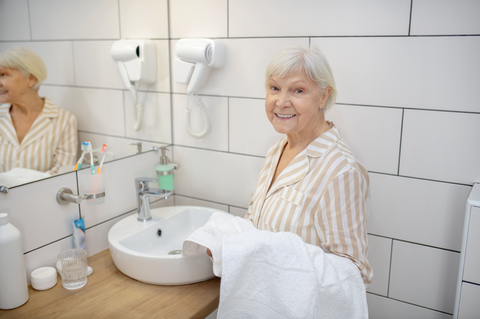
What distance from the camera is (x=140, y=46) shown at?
1725 mm

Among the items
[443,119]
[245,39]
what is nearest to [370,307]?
[443,119]

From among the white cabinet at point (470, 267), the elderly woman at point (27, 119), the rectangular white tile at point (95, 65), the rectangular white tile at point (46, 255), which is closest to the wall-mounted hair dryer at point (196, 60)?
the rectangular white tile at point (95, 65)

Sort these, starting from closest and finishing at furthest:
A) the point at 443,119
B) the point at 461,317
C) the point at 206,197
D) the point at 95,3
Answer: the point at 461,317 → the point at 443,119 → the point at 95,3 → the point at 206,197

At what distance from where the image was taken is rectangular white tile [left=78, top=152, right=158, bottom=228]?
1.54 metres

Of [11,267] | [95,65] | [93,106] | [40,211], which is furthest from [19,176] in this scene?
[95,65]

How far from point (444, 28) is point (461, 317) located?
0.90m

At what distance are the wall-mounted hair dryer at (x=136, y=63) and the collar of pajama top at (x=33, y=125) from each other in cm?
37

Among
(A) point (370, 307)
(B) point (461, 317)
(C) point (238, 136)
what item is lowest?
(A) point (370, 307)

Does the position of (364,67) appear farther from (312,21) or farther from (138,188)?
(138,188)

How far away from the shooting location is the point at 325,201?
115cm

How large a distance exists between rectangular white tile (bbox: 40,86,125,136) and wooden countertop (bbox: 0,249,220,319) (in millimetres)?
592

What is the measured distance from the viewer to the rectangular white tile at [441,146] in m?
1.26

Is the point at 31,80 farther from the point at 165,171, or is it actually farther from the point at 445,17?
the point at 445,17

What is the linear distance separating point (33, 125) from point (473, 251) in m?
1.47
